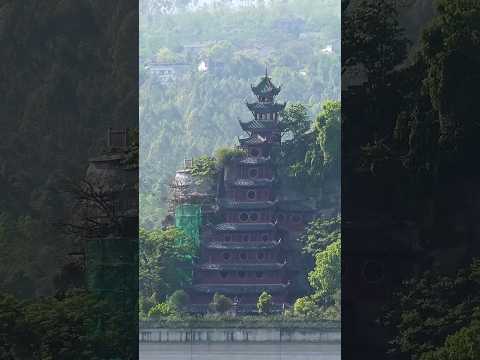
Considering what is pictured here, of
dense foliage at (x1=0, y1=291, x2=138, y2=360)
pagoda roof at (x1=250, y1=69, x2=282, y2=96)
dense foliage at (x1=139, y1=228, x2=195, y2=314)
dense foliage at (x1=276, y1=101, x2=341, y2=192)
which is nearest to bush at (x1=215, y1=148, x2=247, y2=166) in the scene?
dense foliage at (x1=276, y1=101, x2=341, y2=192)

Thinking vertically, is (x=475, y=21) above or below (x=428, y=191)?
above

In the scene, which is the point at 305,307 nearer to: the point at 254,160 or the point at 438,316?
the point at 254,160

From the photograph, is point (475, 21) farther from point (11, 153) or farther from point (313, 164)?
point (313, 164)

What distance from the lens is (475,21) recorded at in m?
12.8

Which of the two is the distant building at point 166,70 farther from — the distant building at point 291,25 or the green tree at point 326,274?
the green tree at point 326,274

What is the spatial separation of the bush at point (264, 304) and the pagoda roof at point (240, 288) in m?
0.16

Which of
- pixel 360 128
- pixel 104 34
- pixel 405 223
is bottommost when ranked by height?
pixel 405 223

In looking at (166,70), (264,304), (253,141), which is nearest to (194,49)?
(166,70)

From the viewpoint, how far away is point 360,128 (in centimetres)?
1302

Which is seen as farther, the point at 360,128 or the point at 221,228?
the point at 221,228

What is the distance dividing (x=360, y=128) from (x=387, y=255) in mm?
1263

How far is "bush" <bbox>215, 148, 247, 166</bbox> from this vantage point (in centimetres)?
3606

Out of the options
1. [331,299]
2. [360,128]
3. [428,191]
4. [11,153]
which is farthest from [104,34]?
[331,299]

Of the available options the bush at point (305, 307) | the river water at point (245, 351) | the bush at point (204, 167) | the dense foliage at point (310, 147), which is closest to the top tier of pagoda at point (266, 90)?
the dense foliage at point (310, 147)
